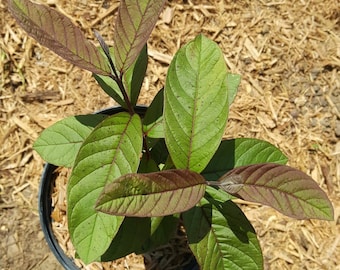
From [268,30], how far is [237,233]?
156 cm

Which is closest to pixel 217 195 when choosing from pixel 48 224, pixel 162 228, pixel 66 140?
pixel 162 228

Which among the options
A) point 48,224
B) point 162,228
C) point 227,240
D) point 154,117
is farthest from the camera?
point 48,224

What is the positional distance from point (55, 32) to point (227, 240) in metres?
0.65

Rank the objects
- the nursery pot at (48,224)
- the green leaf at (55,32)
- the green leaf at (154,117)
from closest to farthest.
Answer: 1. the green leaf at (55,32)
2. the green leaf at (154,117)
3. the nursery pot at (48,224)

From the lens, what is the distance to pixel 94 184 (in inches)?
43.3

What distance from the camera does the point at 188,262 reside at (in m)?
1.93

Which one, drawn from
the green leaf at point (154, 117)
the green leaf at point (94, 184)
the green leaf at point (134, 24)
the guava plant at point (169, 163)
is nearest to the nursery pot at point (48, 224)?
the guava plant at point (169, 163)

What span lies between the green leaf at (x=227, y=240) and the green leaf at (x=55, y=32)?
47 centimetres

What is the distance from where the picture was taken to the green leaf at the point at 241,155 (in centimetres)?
132

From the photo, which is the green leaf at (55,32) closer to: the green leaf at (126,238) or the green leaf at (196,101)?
the green leaf at (196,101)

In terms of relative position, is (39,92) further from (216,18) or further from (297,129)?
(297,129)

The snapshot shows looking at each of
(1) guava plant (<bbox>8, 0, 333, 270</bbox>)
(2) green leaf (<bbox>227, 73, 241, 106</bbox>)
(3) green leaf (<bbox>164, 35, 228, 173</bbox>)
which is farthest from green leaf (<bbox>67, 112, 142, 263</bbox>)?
(2) green leaf (<bbox>227, 73, 241, 106</bbox>)

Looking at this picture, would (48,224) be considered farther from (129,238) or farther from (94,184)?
(94,184)

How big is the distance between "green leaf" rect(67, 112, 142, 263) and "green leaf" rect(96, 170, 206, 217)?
0.47 feet
